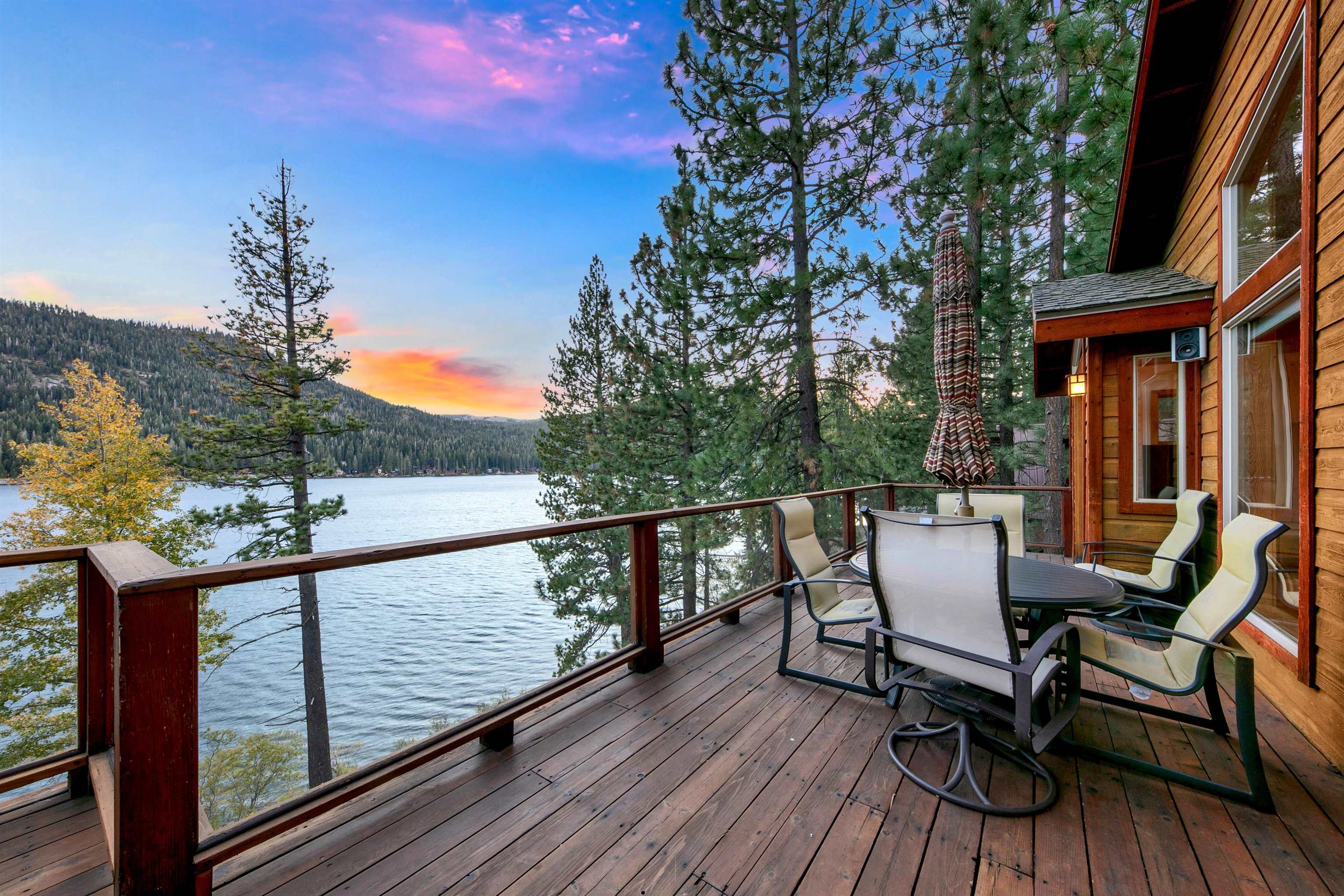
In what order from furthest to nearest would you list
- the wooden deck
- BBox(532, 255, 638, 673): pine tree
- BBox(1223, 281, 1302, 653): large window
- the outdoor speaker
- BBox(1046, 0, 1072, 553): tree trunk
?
BBox(532, 255, 638, 673): pine tree → BBox(1046, 0, 1072, 553): tree trunk → the outdoor speaker → BBox(1223, 281, 1302, 653): large window → the wooden deck

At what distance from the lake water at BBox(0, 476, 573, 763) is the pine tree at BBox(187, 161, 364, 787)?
0.75 meters

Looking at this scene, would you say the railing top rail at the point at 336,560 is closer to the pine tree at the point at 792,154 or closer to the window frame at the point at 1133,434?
the window frame at the point at 1133,434

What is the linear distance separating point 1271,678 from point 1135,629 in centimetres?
70

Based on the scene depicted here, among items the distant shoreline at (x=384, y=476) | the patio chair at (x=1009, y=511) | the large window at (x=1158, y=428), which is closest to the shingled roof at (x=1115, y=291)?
the large window at (x=1158, y=428)

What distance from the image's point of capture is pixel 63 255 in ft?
57.5

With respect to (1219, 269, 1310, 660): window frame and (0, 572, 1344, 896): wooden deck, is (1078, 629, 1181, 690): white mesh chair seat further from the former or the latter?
(1219, 269, 1310, 660): window frame

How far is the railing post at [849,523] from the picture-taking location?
5945mm

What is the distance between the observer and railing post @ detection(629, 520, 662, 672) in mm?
3092

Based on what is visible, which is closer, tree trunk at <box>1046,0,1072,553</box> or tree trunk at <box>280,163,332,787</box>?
tree trunk at <box>1046,0,1072,553</box>

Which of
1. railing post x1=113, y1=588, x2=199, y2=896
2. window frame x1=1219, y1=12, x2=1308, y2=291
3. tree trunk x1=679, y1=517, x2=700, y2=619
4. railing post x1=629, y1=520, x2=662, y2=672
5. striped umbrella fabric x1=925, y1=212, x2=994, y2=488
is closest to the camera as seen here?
railing post x1=113, y1=588, x2=199, y2=896

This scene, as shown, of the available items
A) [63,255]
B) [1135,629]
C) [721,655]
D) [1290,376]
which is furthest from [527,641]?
[63,255]

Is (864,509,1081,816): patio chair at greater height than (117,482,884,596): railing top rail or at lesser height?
lesser

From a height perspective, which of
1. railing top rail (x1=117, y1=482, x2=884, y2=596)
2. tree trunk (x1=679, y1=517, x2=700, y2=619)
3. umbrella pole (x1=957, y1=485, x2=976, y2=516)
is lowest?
tree trunk (x1=679, y1=517, x2=700, y2=619)

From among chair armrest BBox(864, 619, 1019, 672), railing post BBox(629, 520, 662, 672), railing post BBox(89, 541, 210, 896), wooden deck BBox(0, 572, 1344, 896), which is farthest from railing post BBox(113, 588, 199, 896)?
chair armrest BBox(864, 619, 1019, 672)
